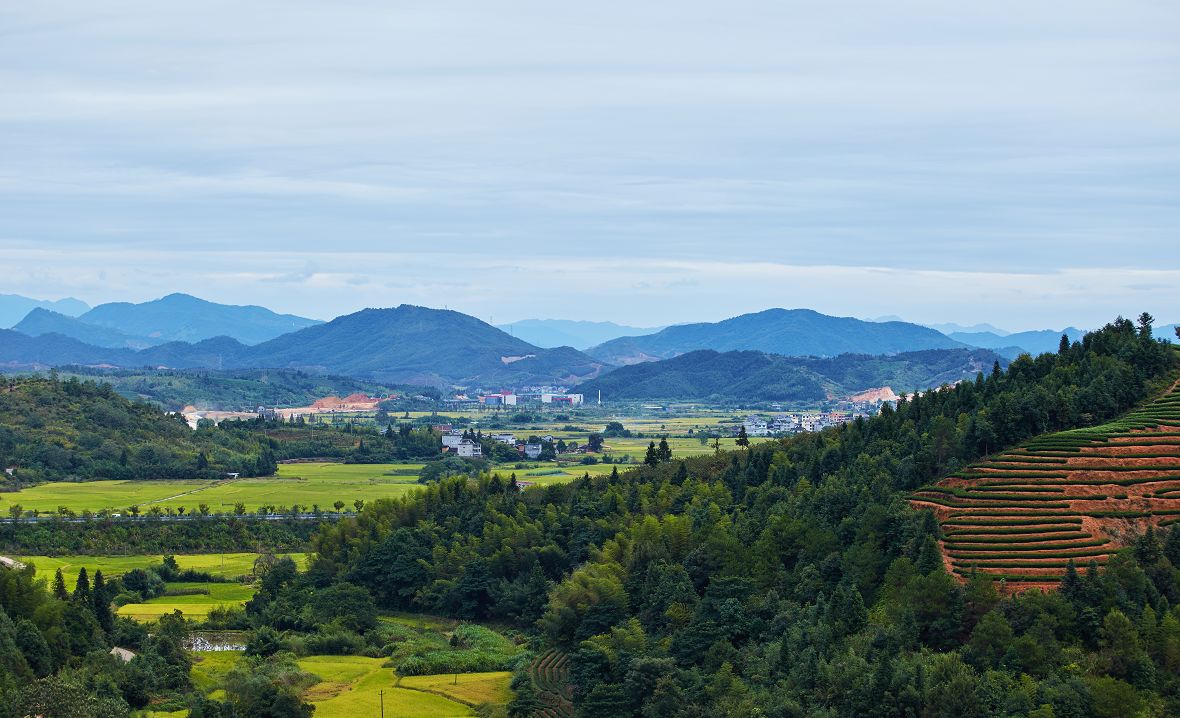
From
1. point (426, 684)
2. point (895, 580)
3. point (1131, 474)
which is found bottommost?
point (426, 684)

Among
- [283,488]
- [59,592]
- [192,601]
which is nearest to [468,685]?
[59,592]

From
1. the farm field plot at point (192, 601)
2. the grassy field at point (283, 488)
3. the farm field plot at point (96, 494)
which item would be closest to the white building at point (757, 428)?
the grassy field at point (283, 488)

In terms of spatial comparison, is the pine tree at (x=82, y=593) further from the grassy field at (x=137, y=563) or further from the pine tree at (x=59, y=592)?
the grassy field at (x=137, y=563)

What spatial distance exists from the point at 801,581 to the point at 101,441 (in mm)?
79661

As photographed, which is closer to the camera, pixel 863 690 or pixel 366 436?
pixel 863 690

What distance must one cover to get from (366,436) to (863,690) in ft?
349

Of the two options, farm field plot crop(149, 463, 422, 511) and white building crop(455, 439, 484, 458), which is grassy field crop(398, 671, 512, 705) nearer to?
farm field plot crop(149, 463, 422, 511)

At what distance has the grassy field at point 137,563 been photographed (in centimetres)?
7275

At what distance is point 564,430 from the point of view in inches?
6698

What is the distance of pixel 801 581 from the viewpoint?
48406 mm

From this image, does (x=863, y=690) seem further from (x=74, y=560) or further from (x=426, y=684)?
(x=74, y=560)

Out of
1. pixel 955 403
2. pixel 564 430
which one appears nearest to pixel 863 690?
pixel 955 403

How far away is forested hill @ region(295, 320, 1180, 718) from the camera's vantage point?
37375 mm

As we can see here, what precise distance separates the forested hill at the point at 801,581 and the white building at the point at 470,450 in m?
46.6
